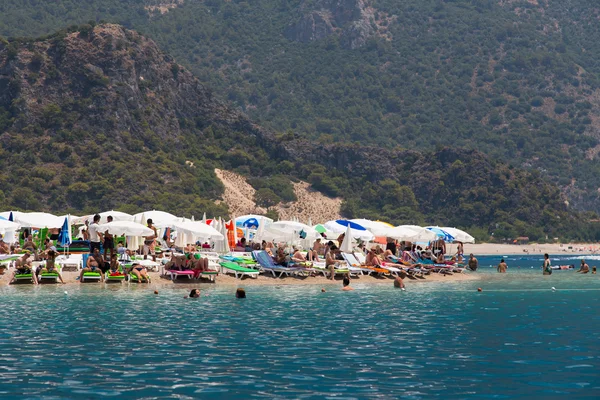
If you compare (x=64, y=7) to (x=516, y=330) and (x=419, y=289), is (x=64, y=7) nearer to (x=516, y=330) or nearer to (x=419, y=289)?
(x=419, y=289)

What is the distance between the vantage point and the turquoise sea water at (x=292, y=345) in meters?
14.7

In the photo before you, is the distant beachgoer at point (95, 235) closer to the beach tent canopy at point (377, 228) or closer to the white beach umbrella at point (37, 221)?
the white beach umbrella at point (37, 221)

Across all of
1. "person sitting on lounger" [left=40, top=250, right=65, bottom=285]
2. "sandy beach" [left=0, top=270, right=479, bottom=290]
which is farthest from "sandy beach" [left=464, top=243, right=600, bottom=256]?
"person sitting on lounger" [left=40, top=250, right=65, bottom=285]

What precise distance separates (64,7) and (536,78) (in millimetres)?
97792

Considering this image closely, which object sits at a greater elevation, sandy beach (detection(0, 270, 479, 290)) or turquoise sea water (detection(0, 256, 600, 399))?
sandy beach (detection(0, 270, 479, 290))

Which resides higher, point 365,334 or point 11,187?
point 11,187

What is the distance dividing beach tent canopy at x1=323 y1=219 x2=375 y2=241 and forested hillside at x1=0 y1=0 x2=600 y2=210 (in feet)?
373

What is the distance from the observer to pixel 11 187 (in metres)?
92.9

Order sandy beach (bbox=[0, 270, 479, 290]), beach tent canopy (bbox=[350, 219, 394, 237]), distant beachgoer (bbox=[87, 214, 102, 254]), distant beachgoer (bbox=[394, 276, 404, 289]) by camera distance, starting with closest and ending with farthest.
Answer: sandy beach (bbox=[0, 270, 479, 290]) → distant beachgoer (bbox=[394, 276, 404, 289]) → distant beachgoer (bbox=[87, 214, 102, 254]) → beach tent canopy (bbox=[350, 219, 394, 237])

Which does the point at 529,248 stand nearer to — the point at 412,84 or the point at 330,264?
the point at 330,264

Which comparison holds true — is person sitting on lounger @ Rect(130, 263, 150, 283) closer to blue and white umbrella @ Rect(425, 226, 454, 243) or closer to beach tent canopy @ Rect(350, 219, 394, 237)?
beach tent canopy @ Rect(350, 219, 394, 237)

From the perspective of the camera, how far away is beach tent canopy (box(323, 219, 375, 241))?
44.0m

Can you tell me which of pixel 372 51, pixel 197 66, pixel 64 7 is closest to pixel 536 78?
pixel 372 51

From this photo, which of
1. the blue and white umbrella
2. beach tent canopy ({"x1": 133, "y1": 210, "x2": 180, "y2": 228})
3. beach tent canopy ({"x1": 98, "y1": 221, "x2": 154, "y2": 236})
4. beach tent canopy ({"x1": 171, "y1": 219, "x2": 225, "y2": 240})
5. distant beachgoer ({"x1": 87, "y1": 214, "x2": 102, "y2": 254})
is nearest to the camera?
beach tent canopy ({"x1": 98, "y1": 221, "x2": 154, "y2": 236})
